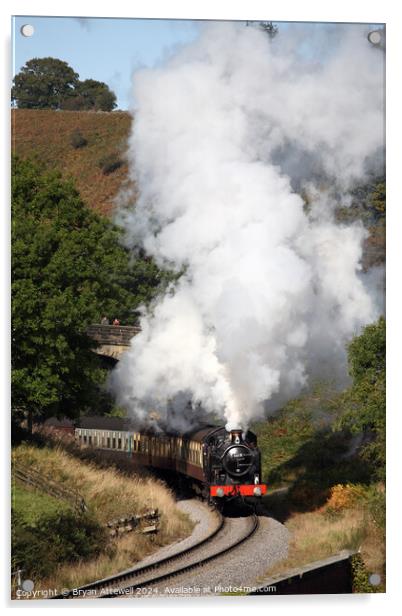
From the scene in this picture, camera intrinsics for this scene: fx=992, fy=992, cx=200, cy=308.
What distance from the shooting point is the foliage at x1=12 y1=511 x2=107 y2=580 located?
18.1m

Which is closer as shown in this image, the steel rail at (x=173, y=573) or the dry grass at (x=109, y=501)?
the steel rail at (x=173, y=573)

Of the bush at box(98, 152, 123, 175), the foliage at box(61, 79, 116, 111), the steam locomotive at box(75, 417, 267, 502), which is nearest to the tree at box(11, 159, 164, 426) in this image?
the steam locomotive at box(75, 417, 267, 502)

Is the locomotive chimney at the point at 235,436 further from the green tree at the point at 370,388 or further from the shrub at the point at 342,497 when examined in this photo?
the green tree at the point at 370,388

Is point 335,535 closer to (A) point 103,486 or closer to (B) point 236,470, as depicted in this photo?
(B) point 236,470

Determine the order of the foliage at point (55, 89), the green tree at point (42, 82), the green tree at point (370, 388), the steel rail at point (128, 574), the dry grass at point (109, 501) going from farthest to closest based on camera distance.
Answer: the green tree at point (370, 388)
the foliage at point (55, 89)
the green tree at point (42, 82)
the dry grass at point (109, 501)
the steel rail at point (128, 574)

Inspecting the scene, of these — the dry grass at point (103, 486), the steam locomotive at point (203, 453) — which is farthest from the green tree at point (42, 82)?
the steam locomotive at point (203, 453)

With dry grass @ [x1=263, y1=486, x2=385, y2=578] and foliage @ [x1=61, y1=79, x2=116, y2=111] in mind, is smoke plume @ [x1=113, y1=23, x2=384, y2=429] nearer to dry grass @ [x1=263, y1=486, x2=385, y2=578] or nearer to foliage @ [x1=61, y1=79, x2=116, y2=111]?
foliage @ [x1=61, y1=79, x2=116, y2=111]

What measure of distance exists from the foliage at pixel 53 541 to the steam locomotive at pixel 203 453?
301cm

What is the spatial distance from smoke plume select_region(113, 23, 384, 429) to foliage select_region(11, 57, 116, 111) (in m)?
0.88

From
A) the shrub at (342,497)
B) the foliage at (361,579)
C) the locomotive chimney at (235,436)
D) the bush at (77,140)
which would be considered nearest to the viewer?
the foliage at (361,579)

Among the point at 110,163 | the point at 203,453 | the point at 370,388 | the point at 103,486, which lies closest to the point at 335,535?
the point at 370,388

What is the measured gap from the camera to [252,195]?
20859mm

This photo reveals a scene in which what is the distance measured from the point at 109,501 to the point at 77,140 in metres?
12.0

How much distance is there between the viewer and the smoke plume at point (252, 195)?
1939cm
